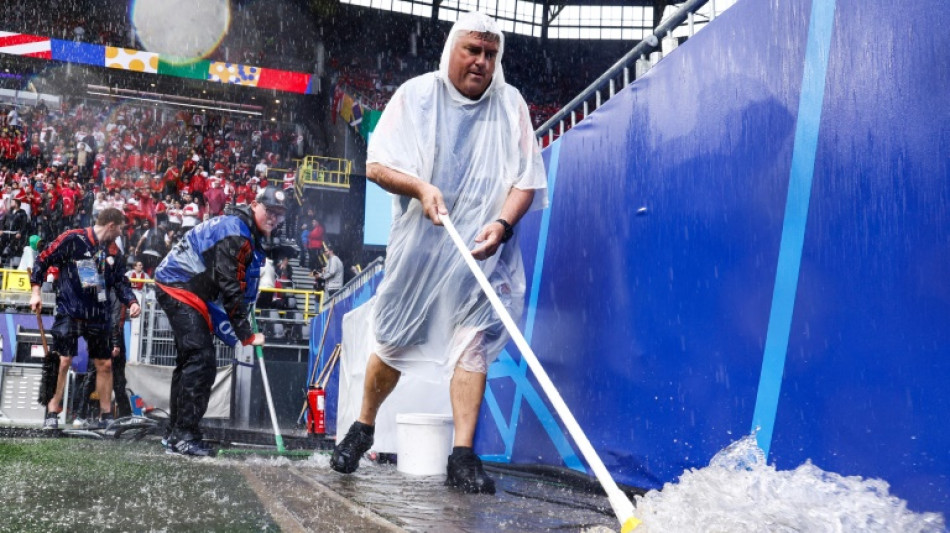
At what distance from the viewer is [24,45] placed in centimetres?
2505

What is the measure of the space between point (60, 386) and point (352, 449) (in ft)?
15.9

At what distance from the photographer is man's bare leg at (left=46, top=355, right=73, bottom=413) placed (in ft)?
22.3

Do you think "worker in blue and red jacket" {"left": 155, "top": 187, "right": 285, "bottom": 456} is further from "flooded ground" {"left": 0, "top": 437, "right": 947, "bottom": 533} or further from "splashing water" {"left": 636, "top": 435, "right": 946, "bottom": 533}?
"splashing water" {"left": 636, "top": 435, "right": 946, "bottom": 533}

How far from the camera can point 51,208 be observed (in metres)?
18.7

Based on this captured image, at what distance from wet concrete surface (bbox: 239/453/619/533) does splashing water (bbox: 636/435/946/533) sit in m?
0.23

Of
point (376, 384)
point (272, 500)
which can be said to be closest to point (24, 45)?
point (376, 384)

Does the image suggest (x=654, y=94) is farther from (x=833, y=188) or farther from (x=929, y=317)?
(x=929, y=317)

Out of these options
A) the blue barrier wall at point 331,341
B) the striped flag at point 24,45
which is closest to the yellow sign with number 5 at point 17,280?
the blue barrier wall at point 331,341

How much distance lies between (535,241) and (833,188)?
86.3 inches

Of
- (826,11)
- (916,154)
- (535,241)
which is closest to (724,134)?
(826,11)

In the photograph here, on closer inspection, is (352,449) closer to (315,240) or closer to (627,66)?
(627,66)

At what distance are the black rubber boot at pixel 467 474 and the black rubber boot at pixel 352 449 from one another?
51 centimetres

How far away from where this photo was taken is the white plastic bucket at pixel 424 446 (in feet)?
11.5

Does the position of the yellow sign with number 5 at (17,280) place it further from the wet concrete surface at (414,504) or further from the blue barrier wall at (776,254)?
the blue barrier wall at (776,254)
